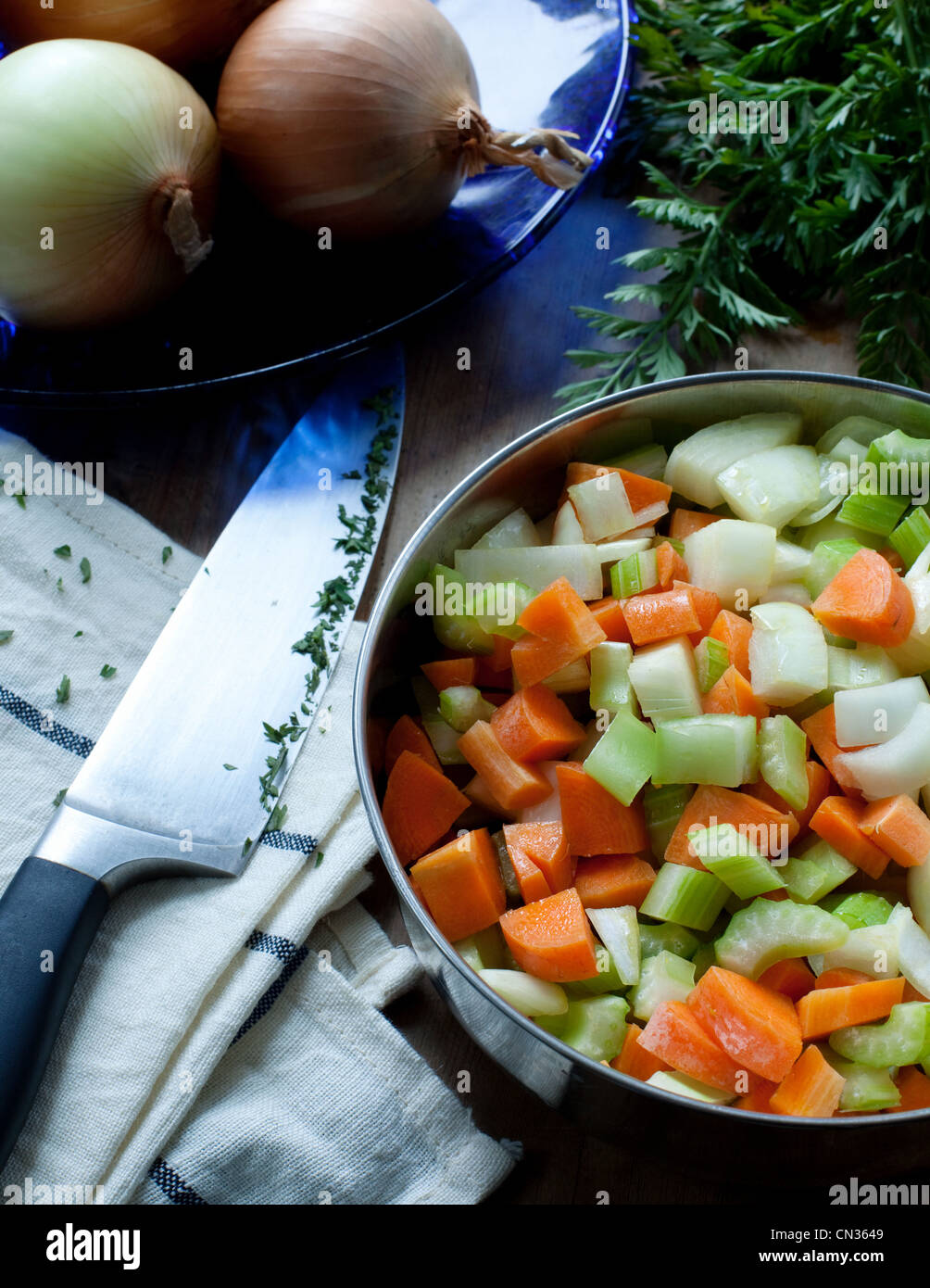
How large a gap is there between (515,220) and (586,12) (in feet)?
1.44

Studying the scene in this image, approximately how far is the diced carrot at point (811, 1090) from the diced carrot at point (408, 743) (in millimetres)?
518

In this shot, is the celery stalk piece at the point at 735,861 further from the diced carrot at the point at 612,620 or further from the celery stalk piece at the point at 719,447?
the celery stalk piece at the point at 719,447

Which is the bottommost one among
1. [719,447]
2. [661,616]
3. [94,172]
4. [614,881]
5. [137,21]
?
[614,881]

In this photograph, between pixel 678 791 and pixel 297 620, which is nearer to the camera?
pixel 678 791

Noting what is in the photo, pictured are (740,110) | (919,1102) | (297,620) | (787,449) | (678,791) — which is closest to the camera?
(919,1102)

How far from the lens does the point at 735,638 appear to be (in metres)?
1.32

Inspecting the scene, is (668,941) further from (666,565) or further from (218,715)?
(218,715)

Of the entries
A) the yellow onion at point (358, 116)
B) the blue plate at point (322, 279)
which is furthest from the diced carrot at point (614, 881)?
the yellow onion at point (358, 116)

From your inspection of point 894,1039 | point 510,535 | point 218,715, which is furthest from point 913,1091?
point 218,715

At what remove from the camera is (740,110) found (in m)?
1.79

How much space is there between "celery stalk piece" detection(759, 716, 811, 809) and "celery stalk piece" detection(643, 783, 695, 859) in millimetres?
97

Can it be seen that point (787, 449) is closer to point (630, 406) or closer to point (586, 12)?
point (630, 406)

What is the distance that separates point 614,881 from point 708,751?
193 millimetres
